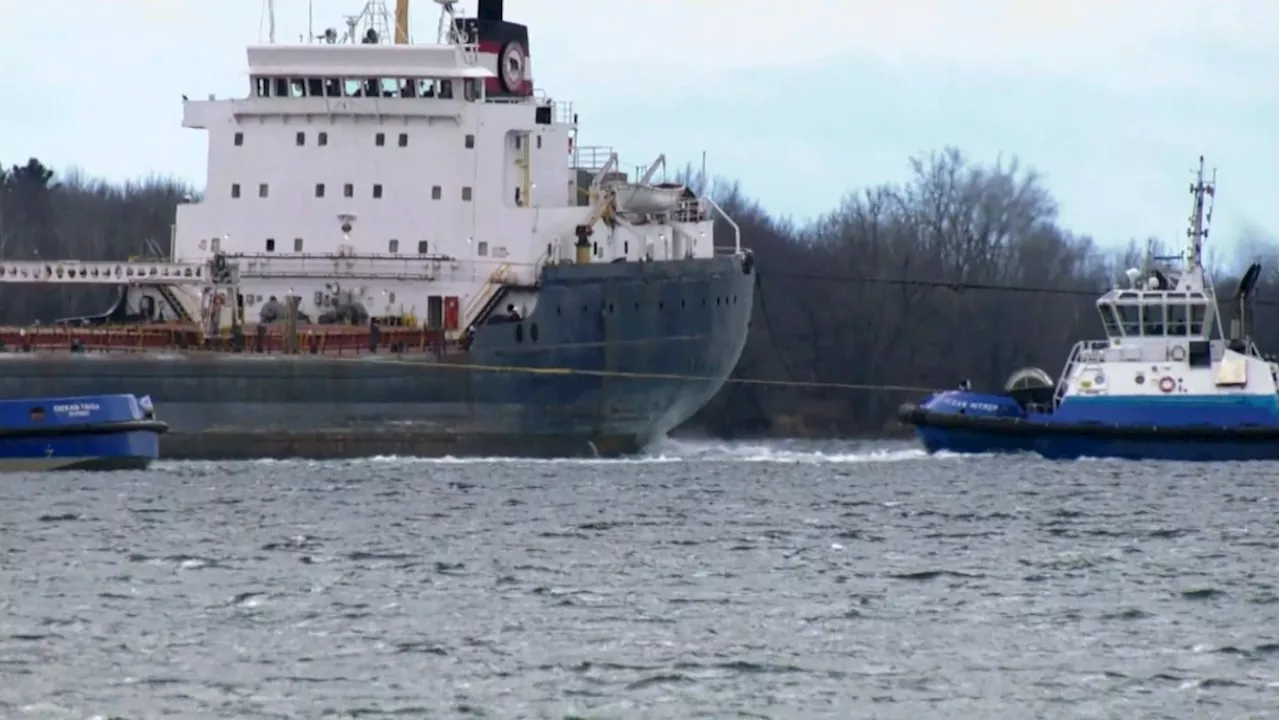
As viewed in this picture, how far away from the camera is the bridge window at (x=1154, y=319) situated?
4756cm

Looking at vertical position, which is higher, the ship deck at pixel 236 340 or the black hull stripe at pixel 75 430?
the ship deck at pixel 236 340

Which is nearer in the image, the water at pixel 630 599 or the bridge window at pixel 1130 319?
the water at pixel 630 599

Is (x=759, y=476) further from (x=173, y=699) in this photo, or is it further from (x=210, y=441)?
(x=173, y=699)

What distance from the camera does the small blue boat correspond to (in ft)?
133

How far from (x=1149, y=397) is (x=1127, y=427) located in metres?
0.70

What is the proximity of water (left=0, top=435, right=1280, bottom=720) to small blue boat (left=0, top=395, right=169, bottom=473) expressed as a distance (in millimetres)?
981

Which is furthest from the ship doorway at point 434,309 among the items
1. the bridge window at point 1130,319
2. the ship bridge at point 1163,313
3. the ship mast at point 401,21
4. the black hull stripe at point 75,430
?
the bridge window at point 1130,319

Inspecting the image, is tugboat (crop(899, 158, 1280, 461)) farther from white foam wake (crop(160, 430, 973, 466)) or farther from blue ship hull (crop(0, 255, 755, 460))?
blue ship hull (crop(0, 255, 755, 460))

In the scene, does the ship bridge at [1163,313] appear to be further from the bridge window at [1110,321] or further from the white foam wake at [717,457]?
the white foam wake at [717,457]

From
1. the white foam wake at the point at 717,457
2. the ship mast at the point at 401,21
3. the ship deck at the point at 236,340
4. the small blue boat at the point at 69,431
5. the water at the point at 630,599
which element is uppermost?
the ship mast at the point at 401,21

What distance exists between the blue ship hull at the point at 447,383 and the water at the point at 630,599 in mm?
4065

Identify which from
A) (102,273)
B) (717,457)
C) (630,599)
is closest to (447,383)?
(102,273)

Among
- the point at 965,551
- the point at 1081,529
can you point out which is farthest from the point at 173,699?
the point at 1081,529

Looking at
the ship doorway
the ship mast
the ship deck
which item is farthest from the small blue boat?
the ship mast
